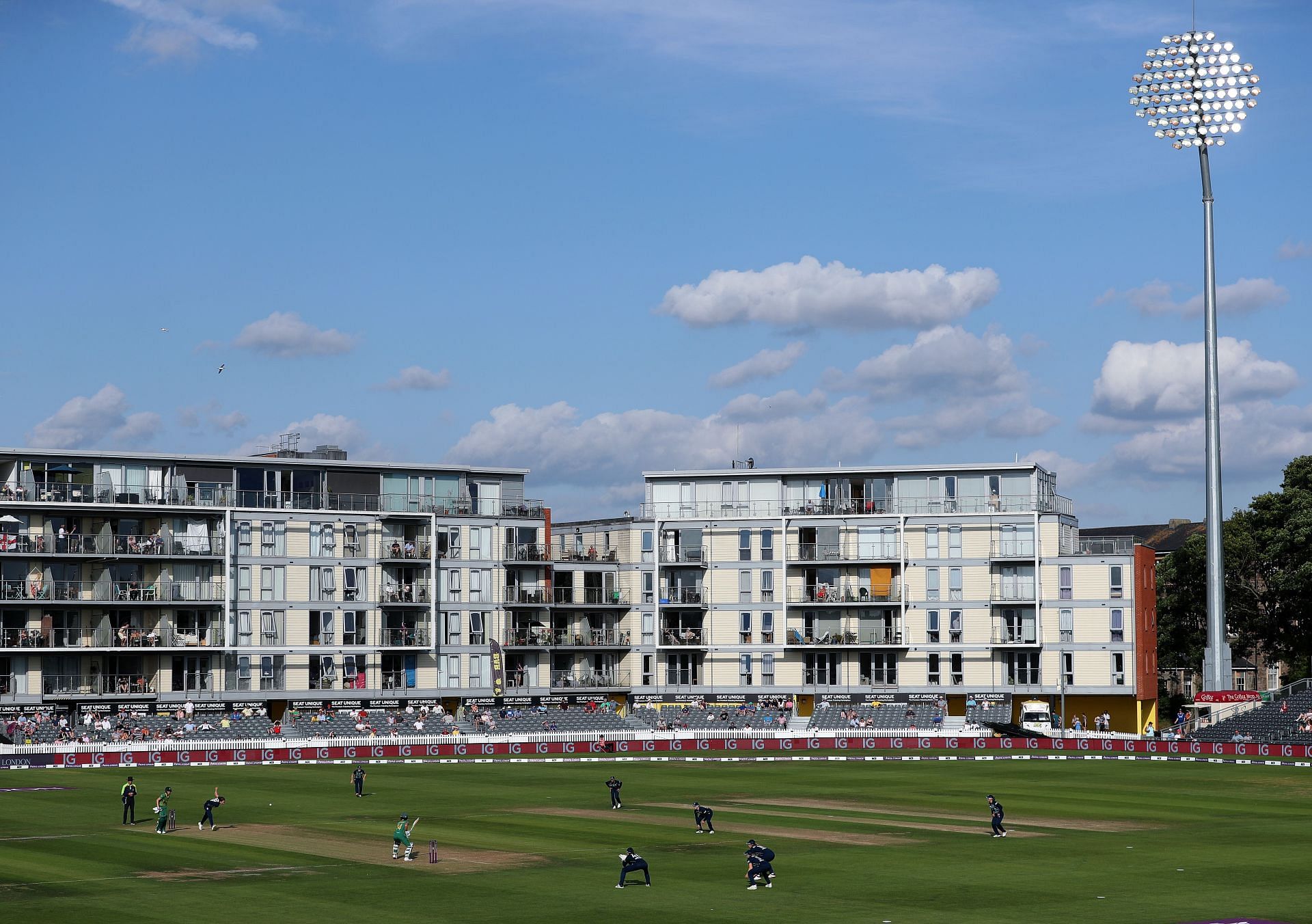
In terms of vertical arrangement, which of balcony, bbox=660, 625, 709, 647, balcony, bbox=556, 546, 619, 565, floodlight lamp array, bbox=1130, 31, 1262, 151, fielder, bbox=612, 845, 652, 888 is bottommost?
fielder, bbox=612, 845, 652, 888

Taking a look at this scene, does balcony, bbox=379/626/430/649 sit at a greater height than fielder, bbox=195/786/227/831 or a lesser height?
greater

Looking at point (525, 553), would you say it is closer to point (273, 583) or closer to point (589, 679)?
point (589, 679)

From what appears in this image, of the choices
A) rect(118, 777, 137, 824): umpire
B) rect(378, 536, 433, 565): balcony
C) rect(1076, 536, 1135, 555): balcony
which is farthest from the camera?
rect(1076, 536, 1135, 555): balcony

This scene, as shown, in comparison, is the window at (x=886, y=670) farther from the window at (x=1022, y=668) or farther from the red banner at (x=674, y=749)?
the red banner at (x=674, y=749)

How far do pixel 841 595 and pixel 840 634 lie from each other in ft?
9.46

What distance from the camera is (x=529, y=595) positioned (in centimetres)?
12900

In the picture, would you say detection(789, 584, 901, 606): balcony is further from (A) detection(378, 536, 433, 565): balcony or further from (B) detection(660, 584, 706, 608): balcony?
(A) detection(378, 536, 433, 565): balcony

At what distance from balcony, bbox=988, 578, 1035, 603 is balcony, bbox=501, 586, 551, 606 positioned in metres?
32.1

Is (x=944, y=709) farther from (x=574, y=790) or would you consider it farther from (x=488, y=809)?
(x=488, y=809)

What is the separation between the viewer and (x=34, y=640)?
363 ft

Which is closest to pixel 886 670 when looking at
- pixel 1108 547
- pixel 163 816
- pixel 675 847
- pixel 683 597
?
pixel 683 597

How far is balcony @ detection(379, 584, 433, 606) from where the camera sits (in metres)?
123

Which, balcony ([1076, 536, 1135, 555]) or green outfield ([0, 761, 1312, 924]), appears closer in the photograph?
green outfield ([0, 761, 1312, 924])

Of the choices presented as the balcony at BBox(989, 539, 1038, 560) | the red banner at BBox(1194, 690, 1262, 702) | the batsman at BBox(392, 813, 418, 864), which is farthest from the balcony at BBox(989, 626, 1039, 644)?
the batsman at BBox(392, 813, 418, 864)
